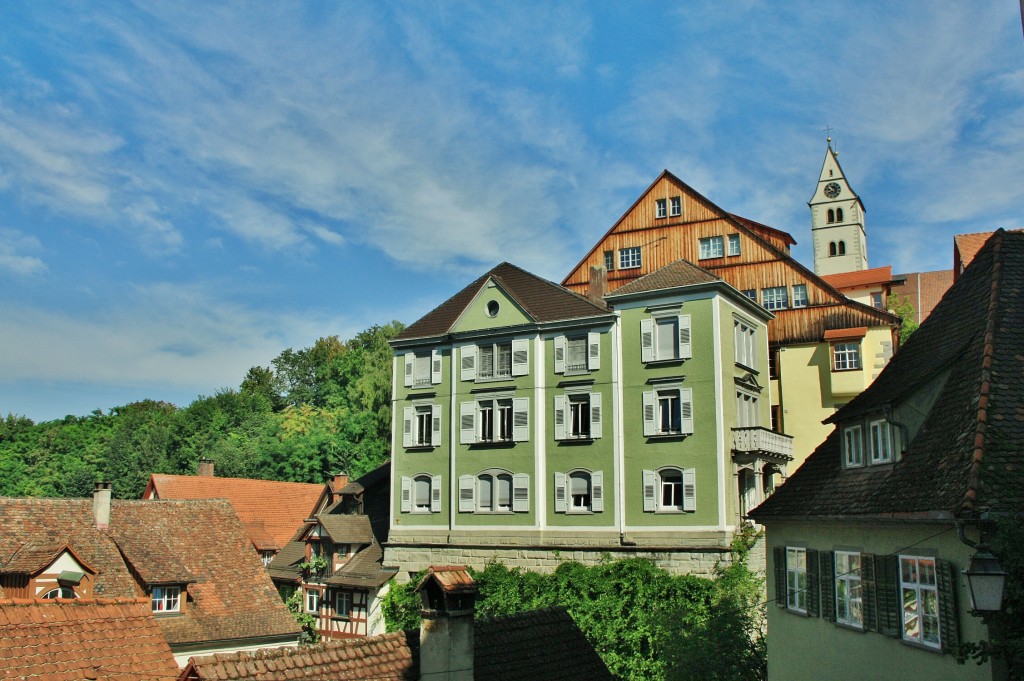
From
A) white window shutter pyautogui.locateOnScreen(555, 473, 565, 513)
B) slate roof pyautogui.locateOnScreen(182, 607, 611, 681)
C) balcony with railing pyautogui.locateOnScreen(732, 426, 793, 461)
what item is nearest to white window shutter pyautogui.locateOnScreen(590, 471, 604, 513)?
white window shutter pyautogui.locateOnScreen(555, 473, 565, 513)

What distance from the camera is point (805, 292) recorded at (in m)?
39.7

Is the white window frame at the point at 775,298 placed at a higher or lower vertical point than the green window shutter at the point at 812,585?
higher

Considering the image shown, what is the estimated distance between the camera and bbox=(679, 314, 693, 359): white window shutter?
3406 cm

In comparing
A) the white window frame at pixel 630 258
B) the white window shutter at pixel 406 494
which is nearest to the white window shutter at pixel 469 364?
the white window shutter at pixel 406 494

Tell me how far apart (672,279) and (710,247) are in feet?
24.1

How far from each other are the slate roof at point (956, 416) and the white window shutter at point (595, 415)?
16323mm

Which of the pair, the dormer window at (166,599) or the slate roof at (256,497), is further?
the slate roof at (256,497)

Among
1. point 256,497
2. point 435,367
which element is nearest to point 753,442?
point 435,367

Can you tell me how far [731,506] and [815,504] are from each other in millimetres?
15669

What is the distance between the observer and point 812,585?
693 inches

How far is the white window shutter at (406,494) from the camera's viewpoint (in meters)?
39.3

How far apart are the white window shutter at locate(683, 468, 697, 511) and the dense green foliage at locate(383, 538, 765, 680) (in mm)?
2072

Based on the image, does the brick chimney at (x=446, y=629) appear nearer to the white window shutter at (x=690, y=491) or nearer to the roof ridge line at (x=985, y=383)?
the roof ridge line at (x=985, y=383)

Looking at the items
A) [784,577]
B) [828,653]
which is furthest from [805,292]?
[828,653]
